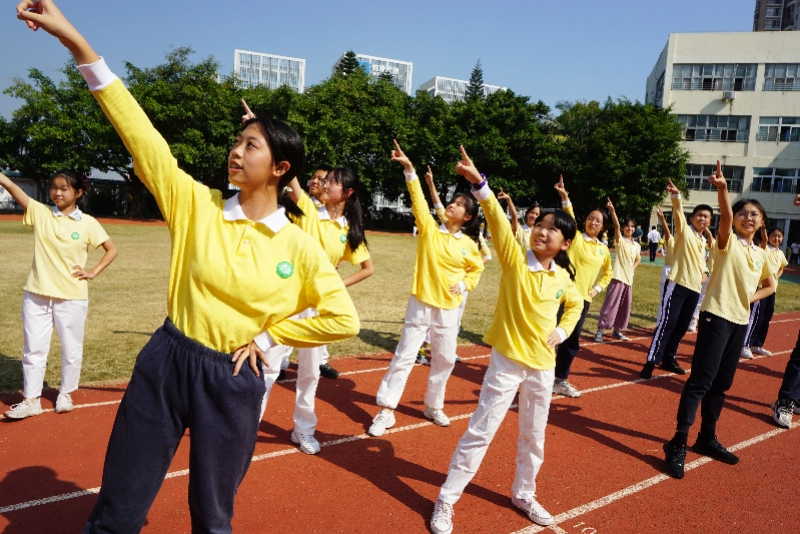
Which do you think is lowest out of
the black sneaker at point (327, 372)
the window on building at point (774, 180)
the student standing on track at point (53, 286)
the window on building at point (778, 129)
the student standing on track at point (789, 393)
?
the black sneaker at point (327, 372)

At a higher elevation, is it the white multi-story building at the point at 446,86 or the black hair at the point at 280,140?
the white multi-story building at the point at 446,86

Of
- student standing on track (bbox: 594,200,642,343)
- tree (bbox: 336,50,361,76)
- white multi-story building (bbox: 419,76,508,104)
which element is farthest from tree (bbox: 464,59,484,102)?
white multi-story building (bbox: 419,76,508,104)

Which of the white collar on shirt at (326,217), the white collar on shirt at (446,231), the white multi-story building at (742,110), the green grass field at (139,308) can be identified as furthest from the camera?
the white multi-story building at (742,110)

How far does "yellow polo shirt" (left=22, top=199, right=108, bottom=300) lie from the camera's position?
15.7ft

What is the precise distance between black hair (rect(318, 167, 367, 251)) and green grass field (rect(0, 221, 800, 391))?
2.96 m

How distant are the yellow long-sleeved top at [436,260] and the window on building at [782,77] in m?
40.2

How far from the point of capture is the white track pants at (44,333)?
4789mm

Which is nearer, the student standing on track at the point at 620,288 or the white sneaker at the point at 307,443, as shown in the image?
the white sneaker at the point at 307,443

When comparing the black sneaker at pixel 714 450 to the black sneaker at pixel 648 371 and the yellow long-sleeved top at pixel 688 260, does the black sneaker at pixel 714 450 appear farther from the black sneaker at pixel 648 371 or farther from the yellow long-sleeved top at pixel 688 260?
the yellow long-sleeved top at pixel 688 260

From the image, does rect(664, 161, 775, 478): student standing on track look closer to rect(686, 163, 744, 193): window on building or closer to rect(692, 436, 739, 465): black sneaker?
rect(692, 436, 739, 465): black sneaker

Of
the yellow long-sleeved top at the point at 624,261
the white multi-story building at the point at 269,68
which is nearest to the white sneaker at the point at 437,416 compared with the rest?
the yellow long-sleeved top at the point at 624,261

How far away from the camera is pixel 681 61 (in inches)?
1513

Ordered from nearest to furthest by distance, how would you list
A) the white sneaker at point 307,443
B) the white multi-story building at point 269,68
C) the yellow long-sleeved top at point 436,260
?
the white sneaker at point 307,443
the yellow long-sleeved top at point 436,260
the white multi-story building at point 269,68

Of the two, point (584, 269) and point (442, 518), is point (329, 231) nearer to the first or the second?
point (442, 518)
